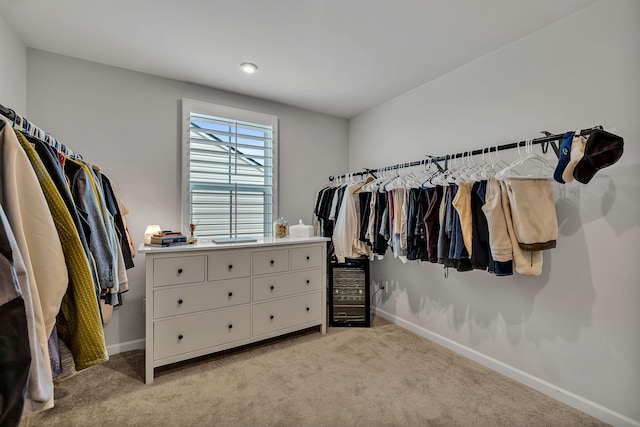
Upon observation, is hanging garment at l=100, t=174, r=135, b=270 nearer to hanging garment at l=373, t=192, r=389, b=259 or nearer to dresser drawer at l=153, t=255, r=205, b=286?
dresser drawer at l=153, t=255, r=205, b=286

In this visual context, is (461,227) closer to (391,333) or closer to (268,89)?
(391,333)

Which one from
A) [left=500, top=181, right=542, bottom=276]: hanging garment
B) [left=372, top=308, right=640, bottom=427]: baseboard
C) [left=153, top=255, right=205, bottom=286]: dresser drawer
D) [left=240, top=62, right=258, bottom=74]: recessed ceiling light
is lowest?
[left=372, top=308, right=640, bottom=427]: baseboard

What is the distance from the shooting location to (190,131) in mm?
2777

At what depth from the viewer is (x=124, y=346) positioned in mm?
2514

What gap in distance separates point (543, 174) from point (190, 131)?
2.98m

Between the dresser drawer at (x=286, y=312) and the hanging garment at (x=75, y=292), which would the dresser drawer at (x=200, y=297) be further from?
the hanging garment at (x=75, y=292)

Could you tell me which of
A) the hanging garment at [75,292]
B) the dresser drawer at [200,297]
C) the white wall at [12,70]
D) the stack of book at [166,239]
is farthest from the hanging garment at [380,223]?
the white wall at [12,70]

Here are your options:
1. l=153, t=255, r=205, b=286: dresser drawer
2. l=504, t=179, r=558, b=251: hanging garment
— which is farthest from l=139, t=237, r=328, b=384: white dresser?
l=504, t=179, r=558, b=251: hanging garment

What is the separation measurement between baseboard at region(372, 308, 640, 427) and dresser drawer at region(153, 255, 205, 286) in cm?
216

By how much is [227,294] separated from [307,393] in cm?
98

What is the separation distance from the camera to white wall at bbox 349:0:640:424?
1.64m

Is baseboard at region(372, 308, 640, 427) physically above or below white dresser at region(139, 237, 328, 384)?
below

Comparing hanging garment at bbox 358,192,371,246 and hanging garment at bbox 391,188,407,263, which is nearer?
hanging garment at bbox 391,188,407,263

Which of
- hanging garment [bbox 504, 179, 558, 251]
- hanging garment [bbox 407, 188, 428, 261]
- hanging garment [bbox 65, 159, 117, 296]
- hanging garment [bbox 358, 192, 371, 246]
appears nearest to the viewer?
hanging garment [bbox 65, 159, 117, 296]
